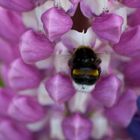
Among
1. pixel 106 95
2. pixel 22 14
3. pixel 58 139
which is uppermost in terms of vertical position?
pixel 22 14

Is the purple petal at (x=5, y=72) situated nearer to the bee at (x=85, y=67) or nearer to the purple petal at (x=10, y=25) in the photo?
the purple petal at (x=10, y=25)

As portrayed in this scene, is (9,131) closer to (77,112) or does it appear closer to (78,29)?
(77,112)

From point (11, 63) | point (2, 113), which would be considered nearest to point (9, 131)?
point (2, 113)

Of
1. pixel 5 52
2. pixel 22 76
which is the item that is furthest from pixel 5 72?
pixel 22 76

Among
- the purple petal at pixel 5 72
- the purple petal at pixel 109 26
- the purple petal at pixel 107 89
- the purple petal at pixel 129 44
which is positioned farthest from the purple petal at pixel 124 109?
the purple petal at pixel 5 72

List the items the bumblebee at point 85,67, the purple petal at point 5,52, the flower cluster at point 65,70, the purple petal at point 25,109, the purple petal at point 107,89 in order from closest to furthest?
the bumblebee at point 85,67
the flower cluster at point 65,70
the purple petal at point 107,89
the purple petal at point 25,109
the purple petal at point 5,52
